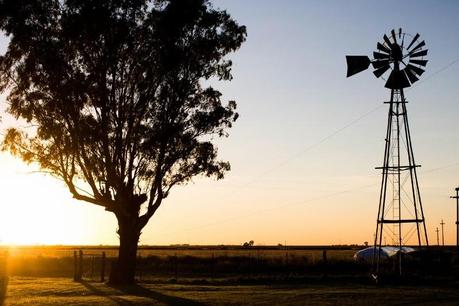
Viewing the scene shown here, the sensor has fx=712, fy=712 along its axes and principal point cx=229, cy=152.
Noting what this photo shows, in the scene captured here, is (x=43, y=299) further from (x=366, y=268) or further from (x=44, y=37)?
(x=366, y=268)

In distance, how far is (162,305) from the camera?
27.9m

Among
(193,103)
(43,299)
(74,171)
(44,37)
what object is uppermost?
(44,37)

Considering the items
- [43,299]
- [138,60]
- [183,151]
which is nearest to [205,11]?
[138,60]

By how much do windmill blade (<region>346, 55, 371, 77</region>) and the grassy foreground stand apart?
11.6 meters

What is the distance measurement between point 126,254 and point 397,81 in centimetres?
1819

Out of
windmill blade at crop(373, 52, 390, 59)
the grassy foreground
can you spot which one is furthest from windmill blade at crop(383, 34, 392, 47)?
the grassy foreground

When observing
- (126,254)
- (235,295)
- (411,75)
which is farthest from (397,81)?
(126,254)

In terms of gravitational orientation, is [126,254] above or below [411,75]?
below

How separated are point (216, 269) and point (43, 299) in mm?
28581

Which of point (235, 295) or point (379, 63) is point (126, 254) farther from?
point (379, 63)

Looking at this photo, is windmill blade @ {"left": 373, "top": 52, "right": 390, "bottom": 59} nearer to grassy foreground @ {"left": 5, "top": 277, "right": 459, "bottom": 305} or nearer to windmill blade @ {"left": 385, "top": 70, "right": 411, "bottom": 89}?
windmill blade @ {"left": 385, "top": 70, "right": 411, "bottom": 89}

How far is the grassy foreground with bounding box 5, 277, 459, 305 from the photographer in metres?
28.6

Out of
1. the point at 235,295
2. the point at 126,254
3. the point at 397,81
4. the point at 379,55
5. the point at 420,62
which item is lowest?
the point at 235,295

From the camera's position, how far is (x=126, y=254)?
41.5m
